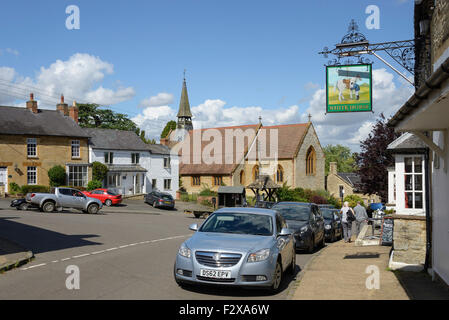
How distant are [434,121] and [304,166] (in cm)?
5196

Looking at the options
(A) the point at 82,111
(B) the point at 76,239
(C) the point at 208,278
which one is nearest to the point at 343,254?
(C) the point at 208,278

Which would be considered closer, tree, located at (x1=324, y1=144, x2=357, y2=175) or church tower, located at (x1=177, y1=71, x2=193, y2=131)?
church tower, located at (x1=177, y1=71, x2=193, y2=131)

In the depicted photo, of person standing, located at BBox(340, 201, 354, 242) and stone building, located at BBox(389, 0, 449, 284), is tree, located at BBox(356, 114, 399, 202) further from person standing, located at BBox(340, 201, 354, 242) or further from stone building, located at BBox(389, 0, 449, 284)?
stone building, located at BBox(389, 0, 449, 284)

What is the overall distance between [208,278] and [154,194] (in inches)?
1414

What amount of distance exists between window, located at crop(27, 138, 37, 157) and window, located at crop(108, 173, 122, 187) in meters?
8.67

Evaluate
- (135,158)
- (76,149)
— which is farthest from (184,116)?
(76,149)

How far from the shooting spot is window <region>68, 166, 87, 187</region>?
45031 millimetres

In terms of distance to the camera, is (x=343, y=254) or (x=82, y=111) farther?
(x=82, y=111)

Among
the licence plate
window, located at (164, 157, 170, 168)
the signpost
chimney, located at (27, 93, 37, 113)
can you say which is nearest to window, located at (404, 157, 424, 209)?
the signpost

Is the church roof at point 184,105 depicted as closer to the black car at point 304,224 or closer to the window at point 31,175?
the window at point 31,175

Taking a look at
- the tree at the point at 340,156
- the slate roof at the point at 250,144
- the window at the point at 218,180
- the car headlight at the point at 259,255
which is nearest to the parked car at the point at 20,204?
the car headlight at the point at 259,255
